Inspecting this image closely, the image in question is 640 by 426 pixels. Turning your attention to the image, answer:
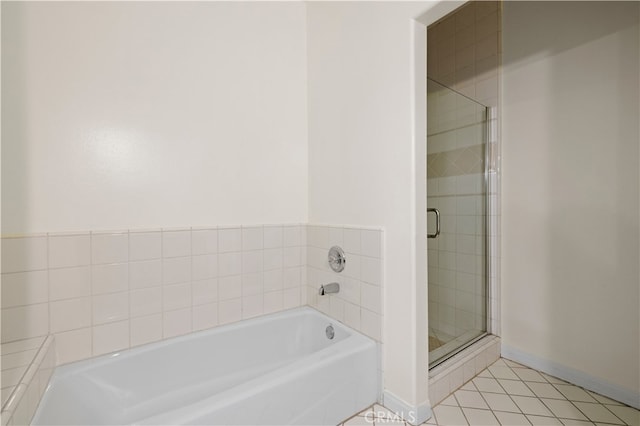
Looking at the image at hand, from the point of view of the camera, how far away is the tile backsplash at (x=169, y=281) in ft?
4.13

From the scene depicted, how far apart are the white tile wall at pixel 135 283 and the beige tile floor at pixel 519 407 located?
0.93 m

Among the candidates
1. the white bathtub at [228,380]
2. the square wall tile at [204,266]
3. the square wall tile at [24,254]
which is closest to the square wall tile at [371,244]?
the white bathtub at [228,380]

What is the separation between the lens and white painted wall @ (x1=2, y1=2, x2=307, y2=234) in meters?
1.27

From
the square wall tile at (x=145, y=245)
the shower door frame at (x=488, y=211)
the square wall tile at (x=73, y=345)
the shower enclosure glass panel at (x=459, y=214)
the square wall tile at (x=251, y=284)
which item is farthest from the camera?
the shower door frame at (x=488, y=211)

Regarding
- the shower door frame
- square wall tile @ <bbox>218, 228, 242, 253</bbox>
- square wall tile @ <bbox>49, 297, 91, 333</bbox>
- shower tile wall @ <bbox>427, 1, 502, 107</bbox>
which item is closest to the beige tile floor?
the shower door frame

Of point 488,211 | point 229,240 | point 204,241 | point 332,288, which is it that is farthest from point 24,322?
point 488,211

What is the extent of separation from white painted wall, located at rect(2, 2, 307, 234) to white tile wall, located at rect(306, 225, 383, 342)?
34cm

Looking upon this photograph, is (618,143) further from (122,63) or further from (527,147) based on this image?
(122,63)

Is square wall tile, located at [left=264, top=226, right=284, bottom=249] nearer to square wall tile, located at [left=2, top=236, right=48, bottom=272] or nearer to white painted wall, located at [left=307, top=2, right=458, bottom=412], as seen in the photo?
white painted wall, located at [left=307, top=2, right=458, bottom=412]

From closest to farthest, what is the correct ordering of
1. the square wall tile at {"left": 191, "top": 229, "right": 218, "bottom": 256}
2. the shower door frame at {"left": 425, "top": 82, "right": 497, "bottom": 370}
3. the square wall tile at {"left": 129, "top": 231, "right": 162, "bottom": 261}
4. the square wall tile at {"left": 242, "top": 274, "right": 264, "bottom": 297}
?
1. the square wall tile at {"left": 129, "top": 231, "right": 162, "bottom": 261}
2. the square wall tile at {"left": 191, "top": 229, "right": 218, "bottom": 256}
3. the square wall tile at {"left": 242, "top": 274, "right": 264, "bottom": 297}
4. the shower door frame at {"left": 425, "top": 82, "right": 497, "bottom": 370}

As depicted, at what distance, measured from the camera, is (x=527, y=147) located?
1850 millimetres

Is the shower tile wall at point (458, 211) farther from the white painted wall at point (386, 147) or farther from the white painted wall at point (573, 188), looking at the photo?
the white painted wall at point (386, 147)

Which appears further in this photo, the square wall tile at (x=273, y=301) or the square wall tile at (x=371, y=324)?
the square wall tile at (x=273, y=301)

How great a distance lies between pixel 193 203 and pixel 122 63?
2.59 feet
